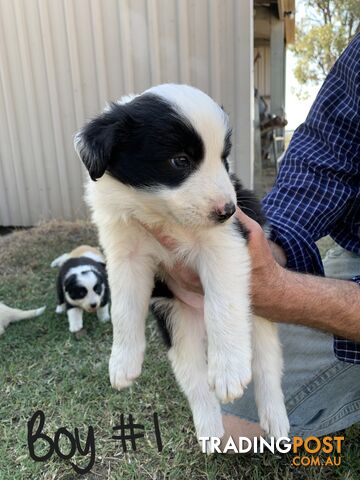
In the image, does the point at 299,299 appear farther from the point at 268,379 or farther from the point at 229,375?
the point at 229,375

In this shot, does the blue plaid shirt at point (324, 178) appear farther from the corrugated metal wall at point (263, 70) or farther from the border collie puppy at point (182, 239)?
the corrugated metal wall at point (263, 70)

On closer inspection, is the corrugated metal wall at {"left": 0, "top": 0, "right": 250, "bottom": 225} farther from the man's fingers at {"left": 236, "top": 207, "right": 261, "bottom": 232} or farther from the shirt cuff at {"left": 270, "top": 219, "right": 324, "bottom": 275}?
the man's fingers at {"left": 236, "top": 207, "right": 261, "bottom": 232}

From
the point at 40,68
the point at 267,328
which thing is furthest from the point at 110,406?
the point at 40,68

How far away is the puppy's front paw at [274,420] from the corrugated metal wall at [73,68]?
3822 mm

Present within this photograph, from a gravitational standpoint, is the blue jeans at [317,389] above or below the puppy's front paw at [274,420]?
below

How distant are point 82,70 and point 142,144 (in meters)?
4.27

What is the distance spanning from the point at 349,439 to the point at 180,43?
164 inches

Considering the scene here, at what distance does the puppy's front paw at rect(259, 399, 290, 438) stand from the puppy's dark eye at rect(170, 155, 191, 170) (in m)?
0.98

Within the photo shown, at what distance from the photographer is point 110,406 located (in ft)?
8.00

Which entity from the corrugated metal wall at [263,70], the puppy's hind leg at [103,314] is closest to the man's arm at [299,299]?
the puppy's hind leg at [103,314]

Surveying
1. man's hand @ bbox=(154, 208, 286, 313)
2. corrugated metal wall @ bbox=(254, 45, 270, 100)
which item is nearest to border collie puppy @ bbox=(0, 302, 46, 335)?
man's hand @ bbox=(154, 208, 286, 313)

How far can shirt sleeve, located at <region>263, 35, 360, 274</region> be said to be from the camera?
208cm

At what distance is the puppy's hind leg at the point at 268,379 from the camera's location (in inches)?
72.2

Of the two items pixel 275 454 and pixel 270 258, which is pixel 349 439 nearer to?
pixel 275 454
